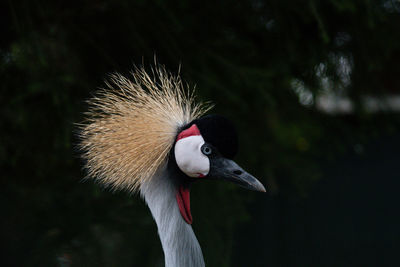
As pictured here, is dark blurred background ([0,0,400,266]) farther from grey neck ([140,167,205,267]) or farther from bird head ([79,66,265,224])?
grey neck ([140,167,205,267])

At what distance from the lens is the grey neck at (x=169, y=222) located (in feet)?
4.74

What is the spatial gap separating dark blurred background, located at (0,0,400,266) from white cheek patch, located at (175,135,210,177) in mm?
808

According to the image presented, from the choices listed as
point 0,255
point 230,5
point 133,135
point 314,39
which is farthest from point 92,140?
point 0,255

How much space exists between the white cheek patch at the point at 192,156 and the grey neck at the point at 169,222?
0.11 metres

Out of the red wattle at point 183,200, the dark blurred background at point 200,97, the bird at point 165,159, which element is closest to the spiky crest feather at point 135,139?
the bird at point 165,159

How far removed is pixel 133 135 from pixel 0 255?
6.16 ft

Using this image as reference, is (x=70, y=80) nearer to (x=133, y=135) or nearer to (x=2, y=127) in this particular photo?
(x=2, y=127)

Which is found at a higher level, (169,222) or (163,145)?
(163,145)

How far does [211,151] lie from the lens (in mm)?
1367

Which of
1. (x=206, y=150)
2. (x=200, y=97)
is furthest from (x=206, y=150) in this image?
(x=200, y=97)

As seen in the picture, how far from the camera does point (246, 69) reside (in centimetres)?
233

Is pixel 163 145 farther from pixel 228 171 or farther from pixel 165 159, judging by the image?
pixel 228 171

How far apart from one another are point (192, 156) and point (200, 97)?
36.8 inches

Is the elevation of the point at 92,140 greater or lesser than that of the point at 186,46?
lesser
